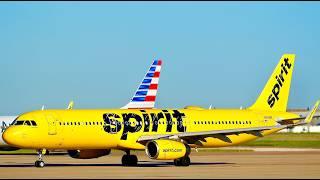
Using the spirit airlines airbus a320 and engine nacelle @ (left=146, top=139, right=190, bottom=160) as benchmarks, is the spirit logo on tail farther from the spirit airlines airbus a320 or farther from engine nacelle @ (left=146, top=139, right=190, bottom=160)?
engine nacelle @ (left=146, top=139, right=190, bottom=160)

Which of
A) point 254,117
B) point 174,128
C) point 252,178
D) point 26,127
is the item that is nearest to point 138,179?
point 252,178

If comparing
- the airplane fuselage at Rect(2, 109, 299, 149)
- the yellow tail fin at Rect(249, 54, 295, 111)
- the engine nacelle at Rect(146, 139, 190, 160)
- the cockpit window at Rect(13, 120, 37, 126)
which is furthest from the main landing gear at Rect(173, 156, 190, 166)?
the yellow tail fin at Rect(249, 54, 295, 111)

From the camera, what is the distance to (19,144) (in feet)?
191

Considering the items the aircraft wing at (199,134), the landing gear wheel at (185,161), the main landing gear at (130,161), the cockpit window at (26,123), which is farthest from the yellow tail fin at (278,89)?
the cockpit window at (26,123)

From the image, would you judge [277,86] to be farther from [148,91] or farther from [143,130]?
[148,91]

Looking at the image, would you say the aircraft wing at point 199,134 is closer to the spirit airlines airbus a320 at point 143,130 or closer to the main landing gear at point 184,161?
the spirit airlines airbus a320 at point 143,130

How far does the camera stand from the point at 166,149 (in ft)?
195

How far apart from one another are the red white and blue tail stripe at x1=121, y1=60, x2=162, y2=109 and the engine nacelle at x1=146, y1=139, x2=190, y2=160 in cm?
2582

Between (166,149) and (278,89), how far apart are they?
1679 cm

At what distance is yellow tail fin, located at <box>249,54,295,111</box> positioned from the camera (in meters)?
71.9

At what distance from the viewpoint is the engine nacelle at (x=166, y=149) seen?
59.4 m

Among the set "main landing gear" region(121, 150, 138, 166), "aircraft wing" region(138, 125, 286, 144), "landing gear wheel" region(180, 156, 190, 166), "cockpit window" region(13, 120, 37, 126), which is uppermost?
"cockpit window" region(13, 120, 37, 126)

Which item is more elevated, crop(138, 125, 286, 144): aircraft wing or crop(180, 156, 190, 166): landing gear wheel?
crop(138, 125, 286, 144): aircraft wing

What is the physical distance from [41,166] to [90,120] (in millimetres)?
5111
